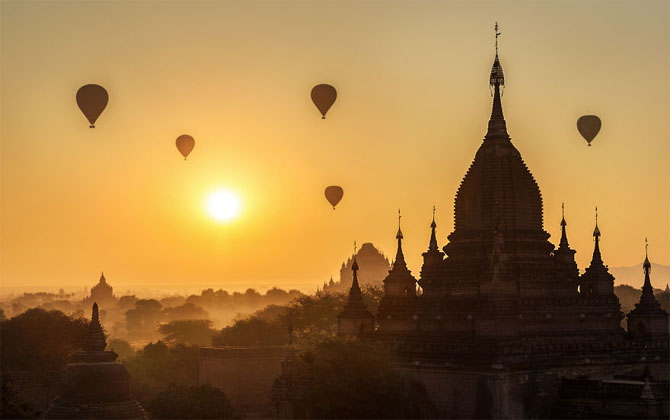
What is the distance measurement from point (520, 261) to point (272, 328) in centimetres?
5722

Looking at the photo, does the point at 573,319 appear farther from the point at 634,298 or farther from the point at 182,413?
the point at 634,298

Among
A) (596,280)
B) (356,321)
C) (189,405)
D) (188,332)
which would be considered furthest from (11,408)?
(188,332)

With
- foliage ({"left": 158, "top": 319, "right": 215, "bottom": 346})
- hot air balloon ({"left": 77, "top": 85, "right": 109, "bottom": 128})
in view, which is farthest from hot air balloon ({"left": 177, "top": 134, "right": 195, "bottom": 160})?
foliage ({"left": 158, "top": 319, "right": 215, "bottom": 346})

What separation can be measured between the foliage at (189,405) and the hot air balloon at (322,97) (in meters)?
16.8

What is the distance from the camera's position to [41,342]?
332ft

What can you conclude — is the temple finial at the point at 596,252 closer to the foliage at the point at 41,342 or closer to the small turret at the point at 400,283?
the small turret at the point at 400,283

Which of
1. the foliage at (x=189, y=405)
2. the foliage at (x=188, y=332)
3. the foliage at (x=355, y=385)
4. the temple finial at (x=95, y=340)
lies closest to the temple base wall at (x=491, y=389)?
the foliage at (x=355, y=385)

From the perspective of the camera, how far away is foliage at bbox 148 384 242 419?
68.7 m

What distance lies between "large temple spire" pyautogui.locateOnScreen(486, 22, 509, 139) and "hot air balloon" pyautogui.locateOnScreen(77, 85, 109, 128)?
67.4 feet

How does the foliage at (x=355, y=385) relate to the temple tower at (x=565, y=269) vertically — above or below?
below

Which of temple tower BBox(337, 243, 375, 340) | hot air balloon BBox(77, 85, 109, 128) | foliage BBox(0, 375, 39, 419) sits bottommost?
foliage BBox(0, 375, 39, 419)

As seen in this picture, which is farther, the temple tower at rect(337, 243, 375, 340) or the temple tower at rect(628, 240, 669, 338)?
the temple tower at rect(628, 240, 669, 338)

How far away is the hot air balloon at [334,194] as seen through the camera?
8481 centimetres

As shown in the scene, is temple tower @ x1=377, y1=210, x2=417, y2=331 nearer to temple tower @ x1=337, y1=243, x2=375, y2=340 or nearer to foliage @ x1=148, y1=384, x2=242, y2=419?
temple tower @ x1=337, y1=243, x2=375, y2=340
